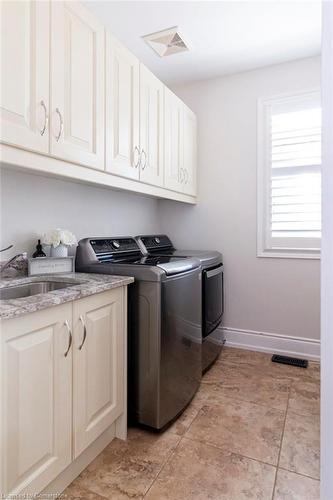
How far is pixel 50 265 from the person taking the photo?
5.29 feet

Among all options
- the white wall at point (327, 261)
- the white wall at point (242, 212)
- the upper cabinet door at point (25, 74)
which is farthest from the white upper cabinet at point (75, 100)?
the white wall at point (327, 261)

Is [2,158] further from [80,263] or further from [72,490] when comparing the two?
[72,490]

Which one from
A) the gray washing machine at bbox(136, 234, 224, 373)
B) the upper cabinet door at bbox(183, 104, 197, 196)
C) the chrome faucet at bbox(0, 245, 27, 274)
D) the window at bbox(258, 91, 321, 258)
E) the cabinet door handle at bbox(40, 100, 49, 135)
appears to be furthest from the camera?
the upper cabinet door at bbox(183, 104, 197, 196)

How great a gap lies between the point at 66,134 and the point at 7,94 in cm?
29

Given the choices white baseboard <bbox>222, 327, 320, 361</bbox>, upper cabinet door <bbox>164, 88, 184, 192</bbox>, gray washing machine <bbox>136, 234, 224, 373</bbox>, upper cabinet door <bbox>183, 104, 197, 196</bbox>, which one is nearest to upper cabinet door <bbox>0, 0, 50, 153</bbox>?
upper cabinet door <bbox>164, 88, 184, 192</bbox>

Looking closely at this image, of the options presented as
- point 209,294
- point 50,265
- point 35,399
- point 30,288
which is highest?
point 50,265

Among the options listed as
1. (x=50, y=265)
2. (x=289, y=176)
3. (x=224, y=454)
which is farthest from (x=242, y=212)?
(x=224, y=454)

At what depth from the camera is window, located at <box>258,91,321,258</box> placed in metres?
2.45

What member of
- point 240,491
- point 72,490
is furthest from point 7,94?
point 240,491

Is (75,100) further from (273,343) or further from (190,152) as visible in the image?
(273,343)

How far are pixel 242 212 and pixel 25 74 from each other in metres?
2.08

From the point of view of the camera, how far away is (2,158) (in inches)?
42.2

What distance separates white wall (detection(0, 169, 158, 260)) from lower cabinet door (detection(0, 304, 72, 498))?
676mm

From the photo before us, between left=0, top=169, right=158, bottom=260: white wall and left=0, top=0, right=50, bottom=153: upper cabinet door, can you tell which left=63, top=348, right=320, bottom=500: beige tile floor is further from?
left=0, top=0, right=50, bottom=153: upper cabinet door
